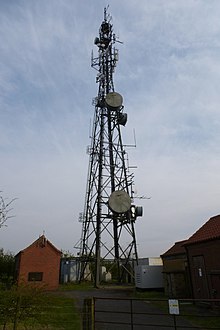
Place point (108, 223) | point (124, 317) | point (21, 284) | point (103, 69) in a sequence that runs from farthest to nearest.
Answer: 1. point (103, 69)
2. point (108, 223)
3. point (124, 317)
4. point (21, 284)

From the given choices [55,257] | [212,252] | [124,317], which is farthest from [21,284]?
[55,257]

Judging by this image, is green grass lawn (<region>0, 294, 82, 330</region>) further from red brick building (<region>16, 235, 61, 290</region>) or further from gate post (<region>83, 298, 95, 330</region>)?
red brick building (<region>16, 235, 61, 290</region>)

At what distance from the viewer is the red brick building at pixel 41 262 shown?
92.1 ft

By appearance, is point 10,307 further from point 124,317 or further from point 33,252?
point 33,252

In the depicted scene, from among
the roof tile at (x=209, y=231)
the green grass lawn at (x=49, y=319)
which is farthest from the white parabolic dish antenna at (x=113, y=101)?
the green grass lawn at (x=49, y=319)

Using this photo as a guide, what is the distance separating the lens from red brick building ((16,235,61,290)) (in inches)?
1105

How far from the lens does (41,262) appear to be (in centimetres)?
2870

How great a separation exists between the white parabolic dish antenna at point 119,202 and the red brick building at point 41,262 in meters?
8.06

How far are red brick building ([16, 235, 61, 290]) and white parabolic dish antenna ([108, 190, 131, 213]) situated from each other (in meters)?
8.06

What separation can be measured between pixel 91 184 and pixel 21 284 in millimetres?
23439

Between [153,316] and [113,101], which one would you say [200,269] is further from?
[113,101]

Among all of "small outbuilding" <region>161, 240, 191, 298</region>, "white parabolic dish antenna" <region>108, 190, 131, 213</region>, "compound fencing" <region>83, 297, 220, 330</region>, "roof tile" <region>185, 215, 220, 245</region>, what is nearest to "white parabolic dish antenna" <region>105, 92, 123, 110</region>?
"white parabolic dish antenna" <region>108, 190, 131, 213</region>

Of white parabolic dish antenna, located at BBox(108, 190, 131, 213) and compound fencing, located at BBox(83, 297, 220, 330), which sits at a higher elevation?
white parabolic dish antenna, located at BBox(108, 190, 131, 213)

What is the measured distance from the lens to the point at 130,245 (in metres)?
27.9
